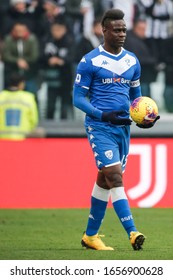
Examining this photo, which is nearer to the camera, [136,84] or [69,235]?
[136,84]

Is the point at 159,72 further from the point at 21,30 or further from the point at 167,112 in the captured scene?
the point at 21,30

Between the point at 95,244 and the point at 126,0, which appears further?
the point at 126,0

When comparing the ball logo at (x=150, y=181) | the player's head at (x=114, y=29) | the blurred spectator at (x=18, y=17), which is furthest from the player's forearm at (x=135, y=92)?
the blurred spectator at (x=18, y=17)

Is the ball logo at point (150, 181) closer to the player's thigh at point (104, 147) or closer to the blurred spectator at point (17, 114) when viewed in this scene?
the blurred spectator at point (17, 114)

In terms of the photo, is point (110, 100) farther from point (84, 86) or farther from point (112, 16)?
point (112, 16)

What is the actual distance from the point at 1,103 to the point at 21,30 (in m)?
1.59

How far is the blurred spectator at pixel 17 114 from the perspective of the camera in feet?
62.8

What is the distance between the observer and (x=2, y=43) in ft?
66.3

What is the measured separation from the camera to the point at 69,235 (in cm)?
1281

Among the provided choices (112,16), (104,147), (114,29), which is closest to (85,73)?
(114,29)

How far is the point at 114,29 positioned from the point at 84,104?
2.91 ft

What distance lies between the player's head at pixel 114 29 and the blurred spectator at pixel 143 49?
9.14 metres

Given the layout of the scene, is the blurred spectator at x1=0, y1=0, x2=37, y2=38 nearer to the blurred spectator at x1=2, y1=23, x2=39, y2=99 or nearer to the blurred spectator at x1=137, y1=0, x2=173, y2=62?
the blurred spectator at x1=2, y1=23, x2=39, y2=99
